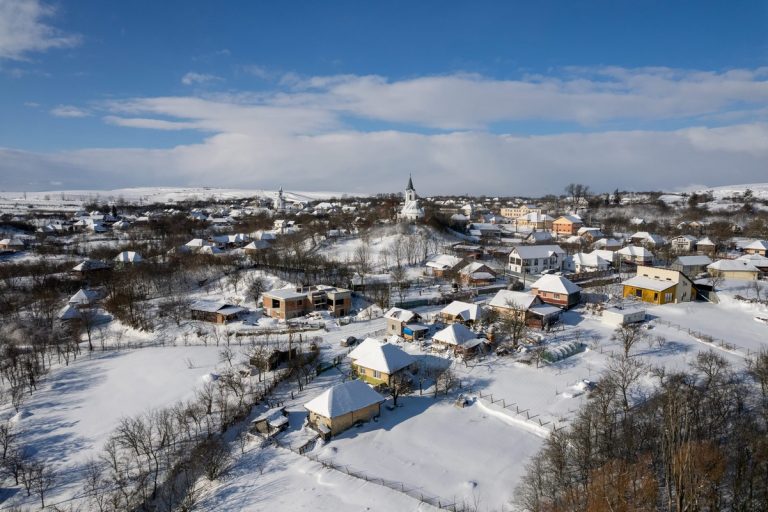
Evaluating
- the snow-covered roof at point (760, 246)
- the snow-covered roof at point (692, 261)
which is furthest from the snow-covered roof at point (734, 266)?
the snow-covered roof at point (760, 246)

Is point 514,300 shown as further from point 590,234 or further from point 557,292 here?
point 590,234

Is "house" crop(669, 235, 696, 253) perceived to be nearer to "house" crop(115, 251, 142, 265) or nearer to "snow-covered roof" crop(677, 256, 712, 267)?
"snow-covered roof" crop(677, 256, 712, 267)

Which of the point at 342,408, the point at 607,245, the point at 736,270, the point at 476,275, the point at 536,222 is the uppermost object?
the point at 536,222

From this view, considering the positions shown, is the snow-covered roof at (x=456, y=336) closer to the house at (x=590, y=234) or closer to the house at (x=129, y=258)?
the house at (x=129, y=258)

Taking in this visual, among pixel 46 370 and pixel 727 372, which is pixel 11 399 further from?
pixel 727 372

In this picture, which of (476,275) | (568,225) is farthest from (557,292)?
(568,225)

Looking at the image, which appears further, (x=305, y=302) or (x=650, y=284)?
(x=305, y=302)

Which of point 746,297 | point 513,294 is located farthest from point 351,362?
point 746,297
